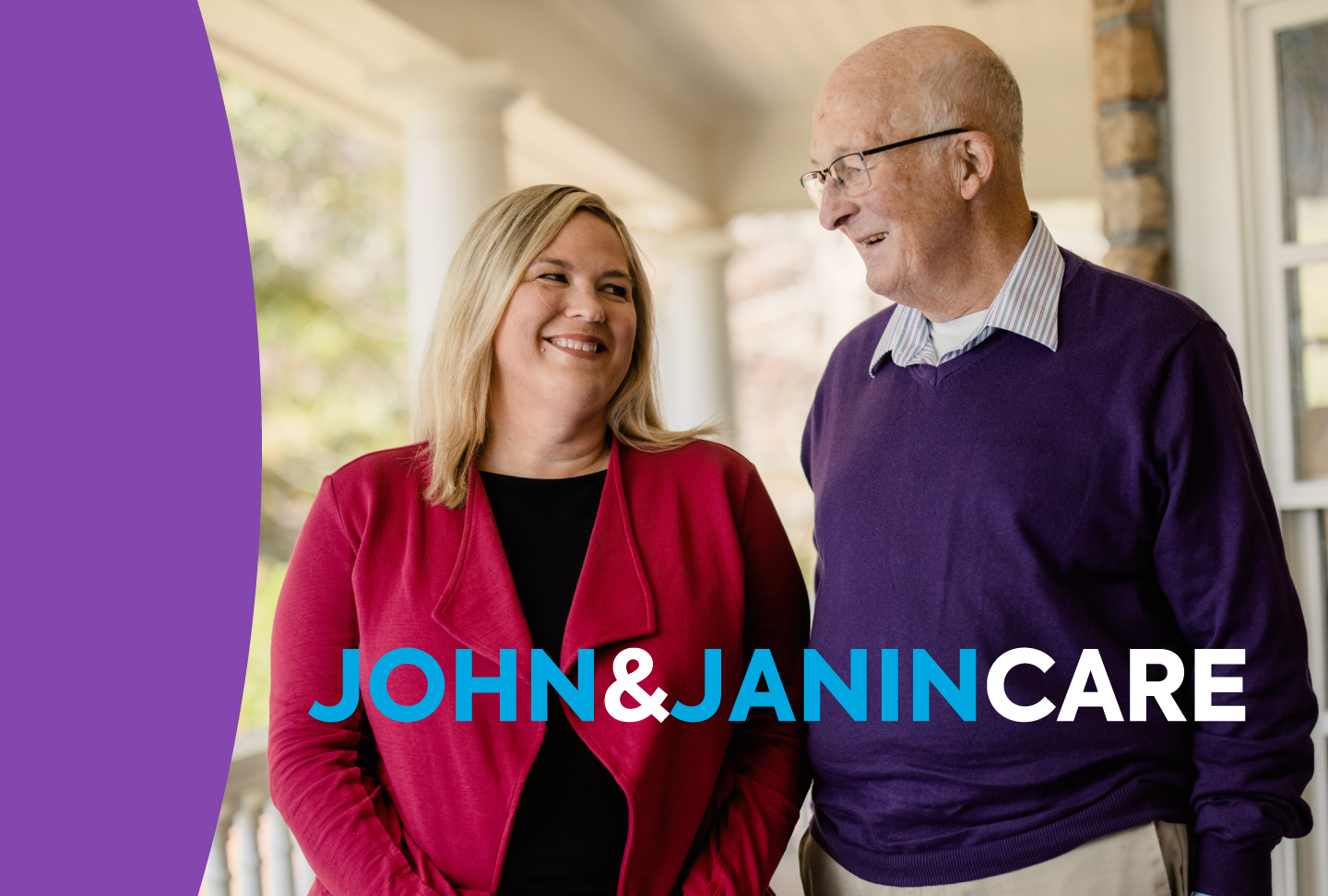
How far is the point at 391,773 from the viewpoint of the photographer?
1.45m

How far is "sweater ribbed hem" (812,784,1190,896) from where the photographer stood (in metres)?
1.31

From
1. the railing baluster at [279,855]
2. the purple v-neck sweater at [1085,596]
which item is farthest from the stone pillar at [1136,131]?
the railing baluster at [279,855]

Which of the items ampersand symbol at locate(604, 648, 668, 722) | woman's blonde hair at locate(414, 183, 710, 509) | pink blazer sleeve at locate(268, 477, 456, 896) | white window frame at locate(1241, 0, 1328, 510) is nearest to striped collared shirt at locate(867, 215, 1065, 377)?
woman's blonde hair at locate(414, 183, 710, 509)

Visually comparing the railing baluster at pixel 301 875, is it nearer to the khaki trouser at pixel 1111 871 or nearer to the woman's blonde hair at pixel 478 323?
the woman's blonde hair at pixel 478 323

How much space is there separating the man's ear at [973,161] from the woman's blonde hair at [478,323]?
18.9 inches

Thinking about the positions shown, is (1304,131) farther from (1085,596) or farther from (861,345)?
(1085,596)

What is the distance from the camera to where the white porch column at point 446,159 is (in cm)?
370

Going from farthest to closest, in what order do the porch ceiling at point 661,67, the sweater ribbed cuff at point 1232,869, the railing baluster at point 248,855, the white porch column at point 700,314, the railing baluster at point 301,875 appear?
the white porch column at point 700,314
the porch ceiling at point 661,67
the railing baluster at point 301,875
the railing baluster at point 248,855
the sweater ribbed cuff at point 1232,869

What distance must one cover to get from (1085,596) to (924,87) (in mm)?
676

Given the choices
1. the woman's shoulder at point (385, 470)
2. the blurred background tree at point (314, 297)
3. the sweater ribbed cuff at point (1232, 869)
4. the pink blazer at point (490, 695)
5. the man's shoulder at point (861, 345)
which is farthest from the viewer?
the blurred background tree at point (314, 297)

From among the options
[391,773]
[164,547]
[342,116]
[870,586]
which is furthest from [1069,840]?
[342,116]

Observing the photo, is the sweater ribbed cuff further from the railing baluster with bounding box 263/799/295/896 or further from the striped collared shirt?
the railing baluster with bounding box 263/799/295/896

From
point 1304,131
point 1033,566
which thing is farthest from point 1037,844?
point 1304,131

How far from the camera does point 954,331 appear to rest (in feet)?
4.88
